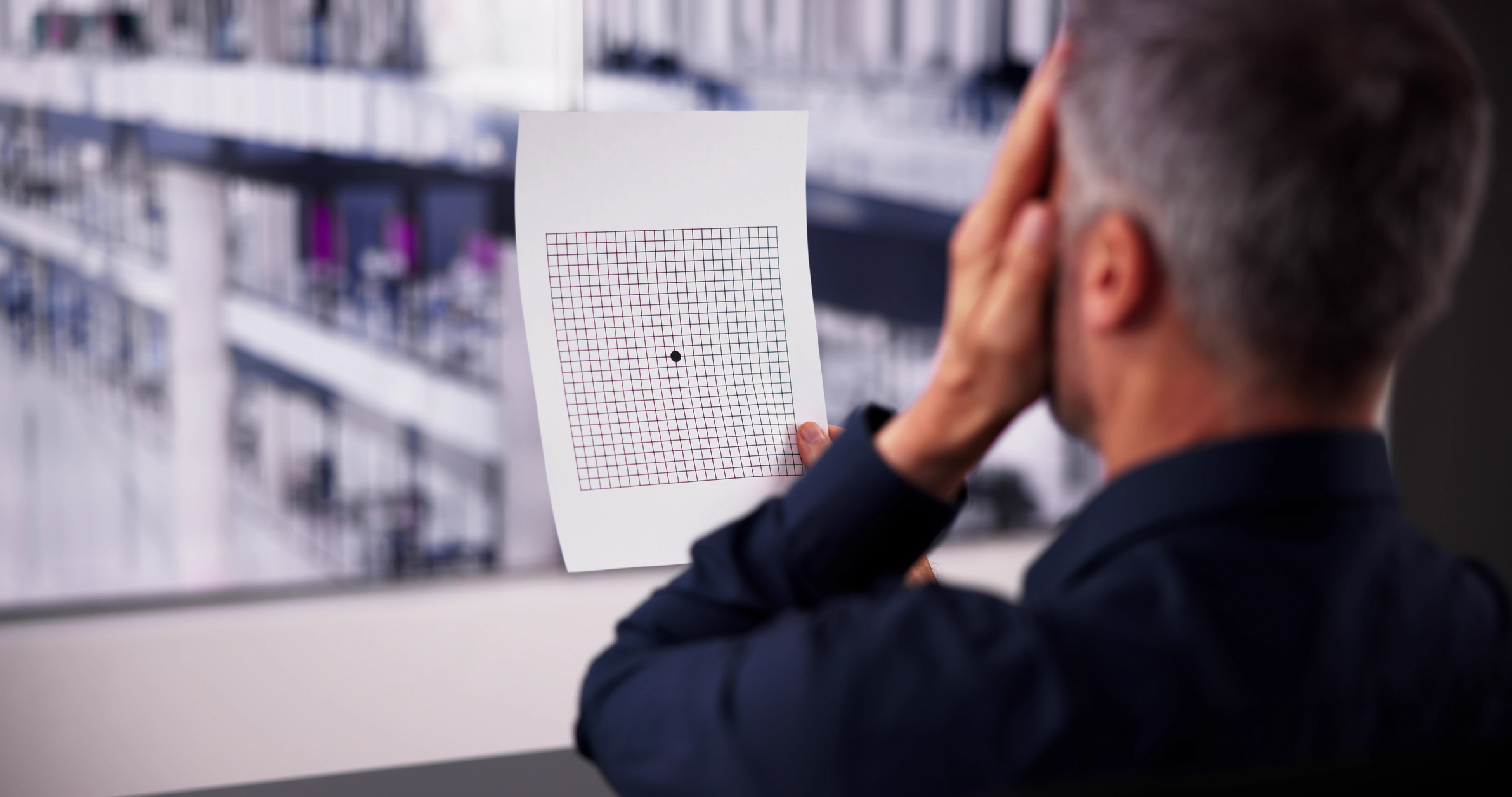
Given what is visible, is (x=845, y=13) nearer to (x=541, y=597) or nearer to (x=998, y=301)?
(x=541, y=597)

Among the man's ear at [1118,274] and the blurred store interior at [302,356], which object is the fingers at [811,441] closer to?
the man's ear at [1118,274]

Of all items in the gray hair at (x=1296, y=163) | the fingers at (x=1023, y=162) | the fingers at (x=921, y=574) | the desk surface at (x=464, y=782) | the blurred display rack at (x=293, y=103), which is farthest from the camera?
the blurred display rack at (x=293, y=103)

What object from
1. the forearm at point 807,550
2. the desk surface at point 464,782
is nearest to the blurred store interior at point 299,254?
the desk surface at point 464,782

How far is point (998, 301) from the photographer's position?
2.36 ft

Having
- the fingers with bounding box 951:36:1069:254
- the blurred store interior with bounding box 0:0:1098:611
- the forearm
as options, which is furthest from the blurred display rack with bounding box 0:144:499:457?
the fingers with bounding box 951:36:1069:254

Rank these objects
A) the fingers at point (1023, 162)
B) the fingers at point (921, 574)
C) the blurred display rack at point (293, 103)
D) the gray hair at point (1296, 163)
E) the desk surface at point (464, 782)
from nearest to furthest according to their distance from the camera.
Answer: the gray hair at point (1296, 163)
the fingers at point (1023, 162)
the fingers at point (921, 574)
the desk surface at point (464, 782)
the blurred display rack at point (293, 103)

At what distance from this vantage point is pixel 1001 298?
0.72 m

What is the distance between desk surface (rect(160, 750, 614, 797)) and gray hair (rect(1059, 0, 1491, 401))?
201 cm

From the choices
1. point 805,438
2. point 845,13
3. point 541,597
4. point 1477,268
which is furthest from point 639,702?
point 1477,268

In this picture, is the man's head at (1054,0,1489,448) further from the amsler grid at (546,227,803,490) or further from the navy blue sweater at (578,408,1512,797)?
the amsler grid at (546,227,803,490)

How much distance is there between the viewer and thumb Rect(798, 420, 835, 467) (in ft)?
3.68

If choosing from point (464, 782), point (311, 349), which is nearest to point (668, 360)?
point (464, 782)

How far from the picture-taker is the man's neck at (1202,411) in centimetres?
67

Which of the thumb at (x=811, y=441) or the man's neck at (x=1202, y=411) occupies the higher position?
the man's neck at (x=1202, y=411)
